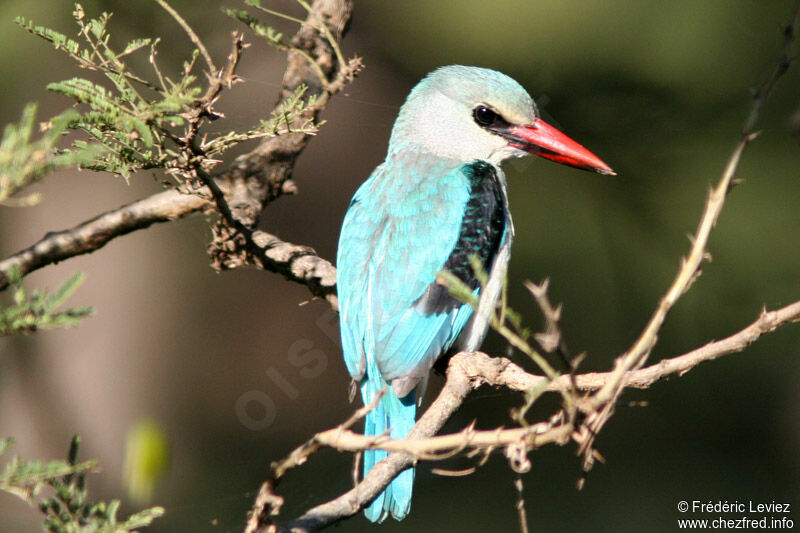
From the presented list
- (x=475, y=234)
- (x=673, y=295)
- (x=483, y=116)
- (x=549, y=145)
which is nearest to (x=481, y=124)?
(x=483, y=116)

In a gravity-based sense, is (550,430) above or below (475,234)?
below

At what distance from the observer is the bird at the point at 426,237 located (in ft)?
7.66

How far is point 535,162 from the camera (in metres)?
4.24

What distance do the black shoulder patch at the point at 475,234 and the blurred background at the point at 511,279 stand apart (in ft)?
4.79

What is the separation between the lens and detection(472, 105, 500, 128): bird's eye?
2.75 meters

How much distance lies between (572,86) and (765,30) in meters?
0.98

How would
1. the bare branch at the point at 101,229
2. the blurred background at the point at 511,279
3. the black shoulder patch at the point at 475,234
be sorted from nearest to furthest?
1. the bare branch at the point at 101,229
2. the black shoulder patch at the point at 475,234
3. the blurred background at the point at 511,279

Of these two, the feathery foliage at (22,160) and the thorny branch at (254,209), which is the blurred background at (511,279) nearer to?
the thorny branch at (254,209)

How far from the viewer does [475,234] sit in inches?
97.0

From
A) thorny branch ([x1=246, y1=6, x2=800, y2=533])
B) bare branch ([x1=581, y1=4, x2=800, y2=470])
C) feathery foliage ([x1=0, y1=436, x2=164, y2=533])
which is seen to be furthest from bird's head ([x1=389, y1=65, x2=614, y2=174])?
feathery foliage ([x1=0, y1=436, x2=164, y2=533])

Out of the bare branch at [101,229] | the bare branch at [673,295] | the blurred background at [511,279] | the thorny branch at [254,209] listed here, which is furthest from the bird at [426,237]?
the blurred background at [511,279]

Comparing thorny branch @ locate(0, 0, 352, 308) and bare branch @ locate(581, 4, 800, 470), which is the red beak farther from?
bare branch @ locate(581, 4, 800, 470)

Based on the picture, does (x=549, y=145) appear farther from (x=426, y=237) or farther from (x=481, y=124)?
(x=426, y=237)

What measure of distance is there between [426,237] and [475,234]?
157 millimetres
